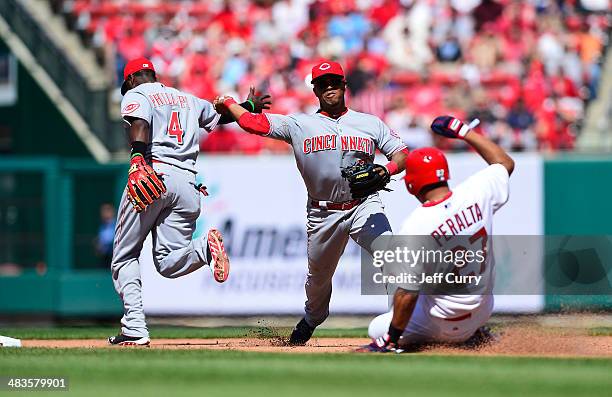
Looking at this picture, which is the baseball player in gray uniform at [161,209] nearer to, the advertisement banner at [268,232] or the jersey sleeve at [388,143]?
the jersey sleeve at [388,143]

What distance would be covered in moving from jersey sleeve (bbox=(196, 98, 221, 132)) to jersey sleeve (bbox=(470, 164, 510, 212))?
2324mm

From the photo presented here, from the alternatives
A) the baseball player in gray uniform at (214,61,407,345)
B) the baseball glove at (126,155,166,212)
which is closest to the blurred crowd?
the baseball player in gray uniform at (214,61,407,345)

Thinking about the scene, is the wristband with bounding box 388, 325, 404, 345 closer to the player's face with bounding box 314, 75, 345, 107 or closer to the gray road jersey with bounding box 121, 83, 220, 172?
the player's face with bounding box 314, 75, 345, 107

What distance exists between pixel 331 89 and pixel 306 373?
2.65 metres

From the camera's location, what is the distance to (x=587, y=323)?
8.91m

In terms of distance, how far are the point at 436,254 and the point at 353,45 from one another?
11234 millimetres

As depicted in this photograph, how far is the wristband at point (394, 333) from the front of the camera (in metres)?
7.33

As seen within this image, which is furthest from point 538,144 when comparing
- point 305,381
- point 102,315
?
point 305,381

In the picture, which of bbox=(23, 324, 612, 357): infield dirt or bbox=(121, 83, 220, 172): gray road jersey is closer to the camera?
bbox=(23, 324, 612, 357): infield dirt

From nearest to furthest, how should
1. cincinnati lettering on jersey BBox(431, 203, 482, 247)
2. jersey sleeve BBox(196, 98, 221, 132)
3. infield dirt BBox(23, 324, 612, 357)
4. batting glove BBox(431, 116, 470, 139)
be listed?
cincinnati lettering on jersey BBox(431, 203, 482, 247) → batting glove BBox(431, 116, 470, 139) → infield dirt BBox(23, 324, 612, 357) → jersey sleeve BBox(196, 98, 221, 132)

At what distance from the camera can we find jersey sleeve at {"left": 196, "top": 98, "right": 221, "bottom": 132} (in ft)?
28.6

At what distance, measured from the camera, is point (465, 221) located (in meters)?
7.10

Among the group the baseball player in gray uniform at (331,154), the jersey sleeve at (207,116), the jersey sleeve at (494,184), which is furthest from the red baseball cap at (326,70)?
the jersey sleeve at (494,184)

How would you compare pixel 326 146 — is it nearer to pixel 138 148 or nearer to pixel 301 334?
pixel 138 148
